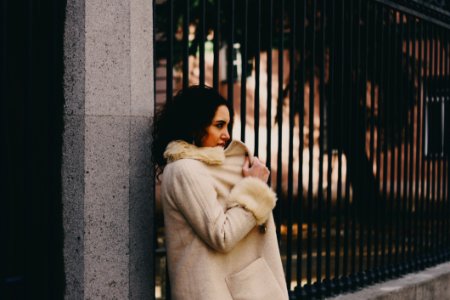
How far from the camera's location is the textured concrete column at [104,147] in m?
3.58

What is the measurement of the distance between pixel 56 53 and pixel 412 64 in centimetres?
407

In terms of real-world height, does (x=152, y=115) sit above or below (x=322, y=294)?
above

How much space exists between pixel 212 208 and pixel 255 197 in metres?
0.25

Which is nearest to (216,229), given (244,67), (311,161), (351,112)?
(244,67)

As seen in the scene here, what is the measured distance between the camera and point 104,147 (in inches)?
143

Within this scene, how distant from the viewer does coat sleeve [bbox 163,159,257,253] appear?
3271mm

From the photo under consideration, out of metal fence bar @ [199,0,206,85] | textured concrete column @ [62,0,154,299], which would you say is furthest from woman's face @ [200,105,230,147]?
metal fence bar @ [199,0,206,85]

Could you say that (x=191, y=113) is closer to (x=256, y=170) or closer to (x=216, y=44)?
(x=256, y=170)

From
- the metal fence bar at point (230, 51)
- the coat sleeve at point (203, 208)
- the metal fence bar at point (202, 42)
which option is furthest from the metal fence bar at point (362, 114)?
the coat sleeve at point (203, 208)

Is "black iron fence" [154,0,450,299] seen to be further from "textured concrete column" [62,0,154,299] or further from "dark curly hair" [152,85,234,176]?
"dark curly hair" [152,85,234,176]

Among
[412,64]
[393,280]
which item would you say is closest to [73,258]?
[393,280]

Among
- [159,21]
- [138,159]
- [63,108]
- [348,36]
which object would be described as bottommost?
[138,159]

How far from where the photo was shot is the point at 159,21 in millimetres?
11617

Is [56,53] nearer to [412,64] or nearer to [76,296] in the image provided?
[76,296]
